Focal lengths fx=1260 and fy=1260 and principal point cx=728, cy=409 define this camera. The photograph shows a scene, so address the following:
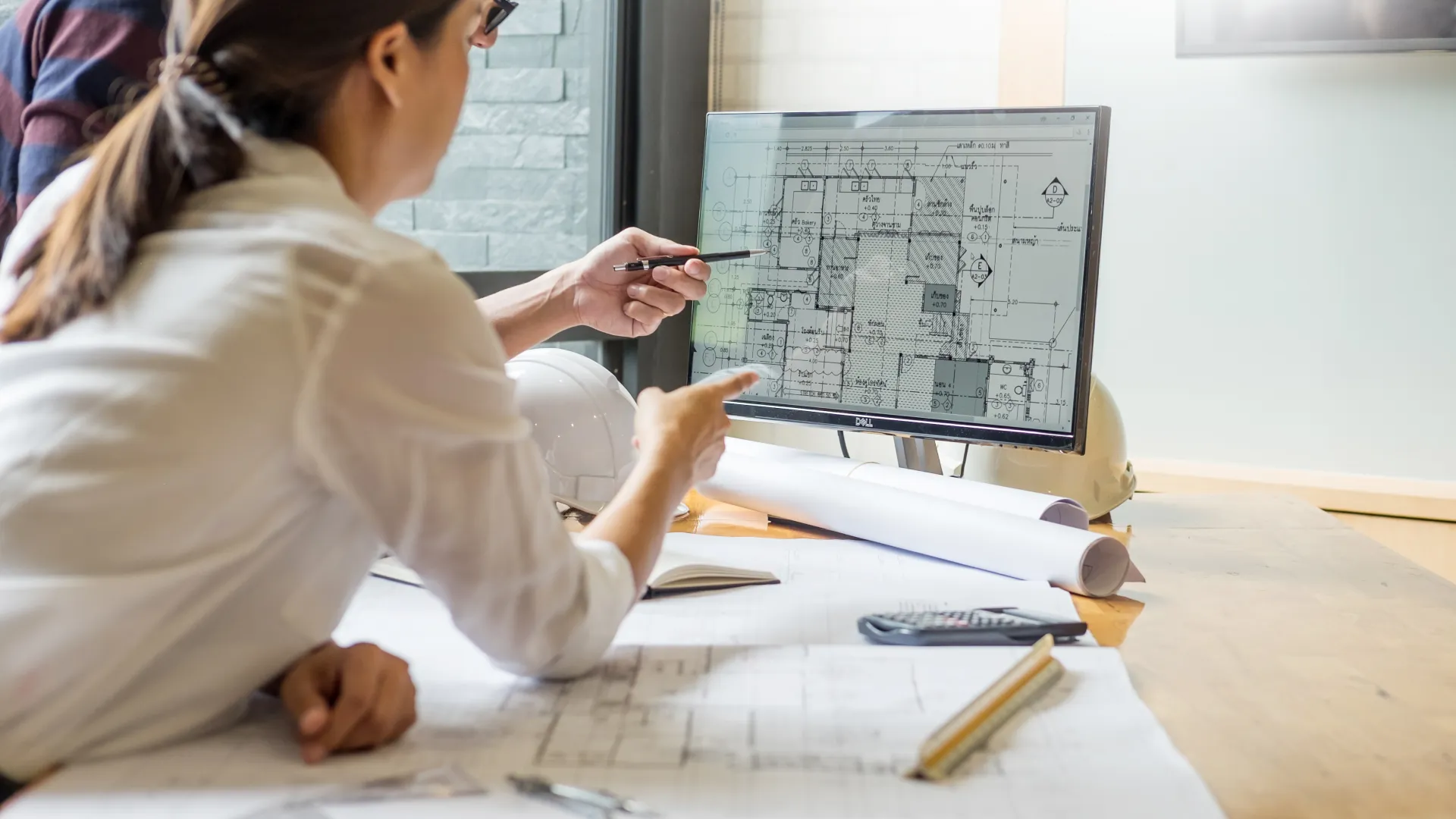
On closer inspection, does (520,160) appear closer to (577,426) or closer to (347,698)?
(577,426)

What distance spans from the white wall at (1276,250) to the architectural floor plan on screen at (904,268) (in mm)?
1200

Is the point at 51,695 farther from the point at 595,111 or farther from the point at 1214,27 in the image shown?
the point at 1214,27

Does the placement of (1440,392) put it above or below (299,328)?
below

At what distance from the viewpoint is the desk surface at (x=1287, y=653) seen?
68cm

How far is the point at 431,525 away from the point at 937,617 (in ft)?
1.27

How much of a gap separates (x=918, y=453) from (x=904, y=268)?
21 centimetres

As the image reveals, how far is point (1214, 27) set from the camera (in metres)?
2.25

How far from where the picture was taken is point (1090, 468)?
1.29m

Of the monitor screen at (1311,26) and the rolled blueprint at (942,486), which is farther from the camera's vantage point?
the monitor screen at (1311,26)

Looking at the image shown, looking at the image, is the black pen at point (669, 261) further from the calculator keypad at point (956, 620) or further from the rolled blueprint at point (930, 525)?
the calculator keypad at point (956, 620)

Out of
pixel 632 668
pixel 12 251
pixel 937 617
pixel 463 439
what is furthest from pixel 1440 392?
pixel 12 251

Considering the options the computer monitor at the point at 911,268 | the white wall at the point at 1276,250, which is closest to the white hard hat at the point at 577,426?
the computer monitor at the point at 911,268

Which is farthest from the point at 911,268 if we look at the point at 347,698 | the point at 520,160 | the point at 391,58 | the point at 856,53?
the point at 856,53

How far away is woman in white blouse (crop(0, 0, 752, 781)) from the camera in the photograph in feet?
2.00
